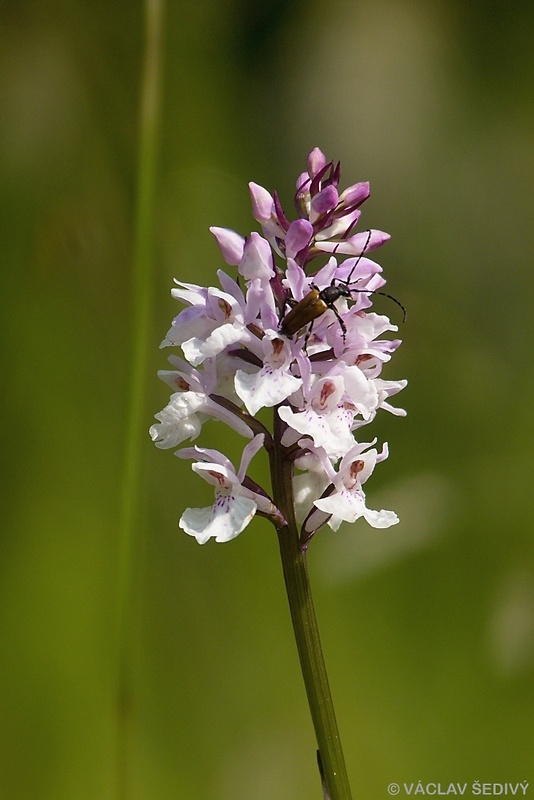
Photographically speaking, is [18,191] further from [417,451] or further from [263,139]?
[417,451]

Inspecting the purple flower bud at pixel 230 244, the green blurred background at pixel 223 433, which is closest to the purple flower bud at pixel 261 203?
the purple flower bud at pixel 230 244

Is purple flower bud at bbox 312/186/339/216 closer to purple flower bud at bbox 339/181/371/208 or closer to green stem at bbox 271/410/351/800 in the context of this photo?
purple flower bud at bbox 339/181/371/208

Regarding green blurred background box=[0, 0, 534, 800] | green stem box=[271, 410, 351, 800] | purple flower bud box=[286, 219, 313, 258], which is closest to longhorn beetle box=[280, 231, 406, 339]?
purple flower bud box=[286, 219, 313, 258]

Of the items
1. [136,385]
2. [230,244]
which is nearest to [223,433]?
[136,385]

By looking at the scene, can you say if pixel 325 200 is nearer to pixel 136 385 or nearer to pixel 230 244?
pixel 230 244

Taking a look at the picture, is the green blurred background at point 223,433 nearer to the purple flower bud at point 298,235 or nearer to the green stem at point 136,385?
the green stem at point 136,385
